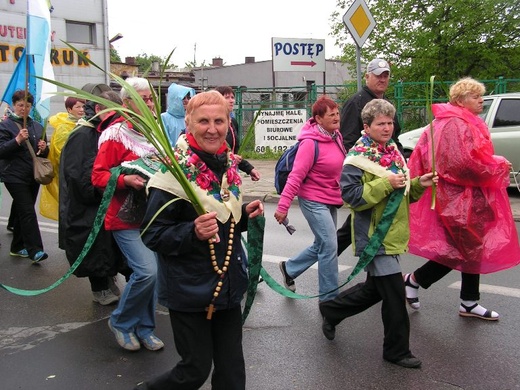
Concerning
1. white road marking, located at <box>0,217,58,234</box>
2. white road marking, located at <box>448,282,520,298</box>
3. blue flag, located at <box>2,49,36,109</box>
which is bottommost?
white road marking, located at <box>0,217,58,234</box>

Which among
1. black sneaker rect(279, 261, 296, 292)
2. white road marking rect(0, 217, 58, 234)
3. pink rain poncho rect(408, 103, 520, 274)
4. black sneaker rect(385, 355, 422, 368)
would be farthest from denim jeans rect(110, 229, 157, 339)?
white road marking rect(0, 217, 58, 234)

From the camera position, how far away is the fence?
14.3 m

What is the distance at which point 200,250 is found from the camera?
280cm

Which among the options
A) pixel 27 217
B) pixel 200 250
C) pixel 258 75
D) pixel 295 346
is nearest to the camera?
pixel 200 250

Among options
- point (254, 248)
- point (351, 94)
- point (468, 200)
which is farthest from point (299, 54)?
point (254, 248)

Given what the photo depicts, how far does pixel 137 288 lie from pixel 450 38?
58.7ft

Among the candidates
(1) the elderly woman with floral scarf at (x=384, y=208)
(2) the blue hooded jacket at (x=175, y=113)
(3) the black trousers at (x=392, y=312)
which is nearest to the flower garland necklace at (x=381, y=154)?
(1) the elderly woman with floral scarf at (x=384, y=208)

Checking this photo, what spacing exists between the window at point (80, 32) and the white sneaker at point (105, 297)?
24.5 m

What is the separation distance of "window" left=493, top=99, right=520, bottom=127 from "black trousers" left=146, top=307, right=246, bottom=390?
331 inches

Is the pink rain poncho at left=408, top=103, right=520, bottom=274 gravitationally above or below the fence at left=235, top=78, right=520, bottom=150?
below

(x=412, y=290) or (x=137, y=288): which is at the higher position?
(x=137, y=288)

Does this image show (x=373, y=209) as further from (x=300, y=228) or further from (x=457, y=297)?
(x=300, y=228)

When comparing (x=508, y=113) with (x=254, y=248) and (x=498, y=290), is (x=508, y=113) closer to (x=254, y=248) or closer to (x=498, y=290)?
(x=498, y=290)

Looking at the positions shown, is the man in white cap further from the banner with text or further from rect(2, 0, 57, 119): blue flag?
the banner with text
